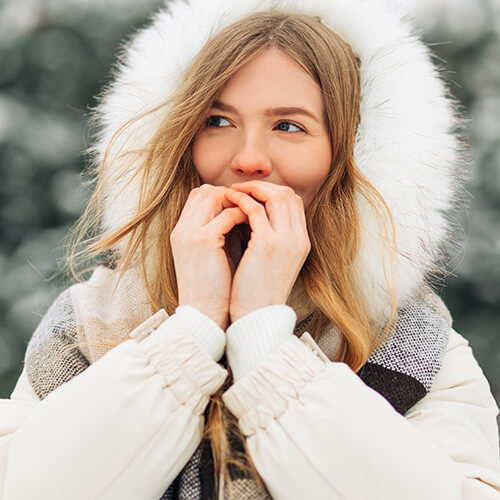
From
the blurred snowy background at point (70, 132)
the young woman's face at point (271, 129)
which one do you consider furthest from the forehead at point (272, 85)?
the blurred snowy background at point (70, 132)

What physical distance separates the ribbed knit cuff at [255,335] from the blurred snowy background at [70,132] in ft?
4.51

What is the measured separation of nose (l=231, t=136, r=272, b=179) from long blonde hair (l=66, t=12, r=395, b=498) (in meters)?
0.13

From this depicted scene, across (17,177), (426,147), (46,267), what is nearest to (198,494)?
(426,147)

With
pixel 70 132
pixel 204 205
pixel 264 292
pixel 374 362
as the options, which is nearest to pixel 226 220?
pixel 204 205

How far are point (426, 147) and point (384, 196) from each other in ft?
0.50

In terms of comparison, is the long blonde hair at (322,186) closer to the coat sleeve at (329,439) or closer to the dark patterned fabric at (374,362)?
the dark patterned fabric at (374,362)

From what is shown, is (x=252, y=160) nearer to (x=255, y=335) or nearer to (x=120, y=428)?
(x=255, y=335)

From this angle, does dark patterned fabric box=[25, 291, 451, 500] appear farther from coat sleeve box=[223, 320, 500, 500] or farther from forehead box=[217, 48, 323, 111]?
forehead box=[217, 48, 323, 111]

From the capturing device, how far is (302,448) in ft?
2.98

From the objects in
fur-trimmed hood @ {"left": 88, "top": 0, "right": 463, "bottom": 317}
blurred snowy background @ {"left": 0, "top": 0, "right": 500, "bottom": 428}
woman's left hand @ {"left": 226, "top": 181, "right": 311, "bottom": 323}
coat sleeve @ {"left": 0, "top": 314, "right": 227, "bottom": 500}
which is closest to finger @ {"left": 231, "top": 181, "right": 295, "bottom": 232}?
woman's left hand @ {"left": 226, "top": 181, "right": 311, "bottom": 323}

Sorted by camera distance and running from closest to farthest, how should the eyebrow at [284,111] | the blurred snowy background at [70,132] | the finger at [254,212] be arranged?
the finger at [254,212] < the eyebrow at [284,111] < the blurred snowy background at [70,132]

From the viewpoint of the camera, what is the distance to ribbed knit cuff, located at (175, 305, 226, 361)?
1023 mm

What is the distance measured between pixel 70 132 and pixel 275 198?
56.4 inches

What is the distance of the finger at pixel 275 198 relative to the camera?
3.78 feet
